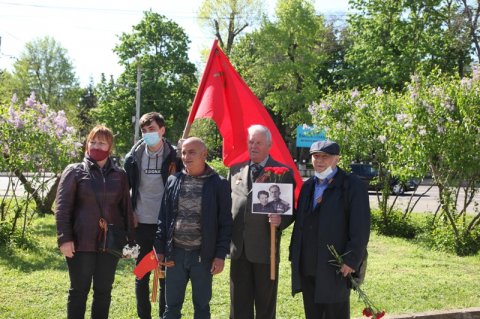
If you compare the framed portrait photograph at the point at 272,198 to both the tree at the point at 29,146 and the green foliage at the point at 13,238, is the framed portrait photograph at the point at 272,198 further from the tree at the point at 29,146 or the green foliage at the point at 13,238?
the green foliage at the point at 13,238

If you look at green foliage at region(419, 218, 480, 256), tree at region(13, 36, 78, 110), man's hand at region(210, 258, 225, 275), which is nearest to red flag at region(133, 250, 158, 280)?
man's hand at region(210, 258, 225, 275)

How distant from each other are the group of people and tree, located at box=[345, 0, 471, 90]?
2895 centimetres

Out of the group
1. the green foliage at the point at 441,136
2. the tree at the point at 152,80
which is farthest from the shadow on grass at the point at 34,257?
the tree at the point at 152,80

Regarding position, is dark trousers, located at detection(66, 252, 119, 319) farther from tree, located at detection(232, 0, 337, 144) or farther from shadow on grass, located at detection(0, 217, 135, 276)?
tree, located at detection(232, 0, 337, 144)

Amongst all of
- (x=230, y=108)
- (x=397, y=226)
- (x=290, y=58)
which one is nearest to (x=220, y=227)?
(x=230, y=108)

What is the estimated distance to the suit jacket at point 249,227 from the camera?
4.39 m

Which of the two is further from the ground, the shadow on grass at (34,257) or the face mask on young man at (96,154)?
the face mask on young man at (96,154)

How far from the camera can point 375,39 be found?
3375 centimetres

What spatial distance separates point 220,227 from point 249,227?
33 centimetres

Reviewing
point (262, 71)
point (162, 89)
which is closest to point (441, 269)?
point (262, 71)

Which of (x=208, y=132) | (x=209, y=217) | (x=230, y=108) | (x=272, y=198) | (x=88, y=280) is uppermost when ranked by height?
(x=208, y=132)

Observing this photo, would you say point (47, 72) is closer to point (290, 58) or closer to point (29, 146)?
point (290, 58)

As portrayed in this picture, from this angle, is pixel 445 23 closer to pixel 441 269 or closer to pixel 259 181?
pixel 441 269

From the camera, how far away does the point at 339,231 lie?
408cm
